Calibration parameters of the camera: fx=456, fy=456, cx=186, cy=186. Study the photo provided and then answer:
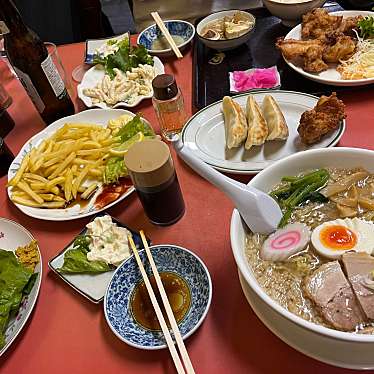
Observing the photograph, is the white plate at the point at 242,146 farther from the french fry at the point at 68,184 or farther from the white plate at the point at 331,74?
the french fry at the point at 68,184

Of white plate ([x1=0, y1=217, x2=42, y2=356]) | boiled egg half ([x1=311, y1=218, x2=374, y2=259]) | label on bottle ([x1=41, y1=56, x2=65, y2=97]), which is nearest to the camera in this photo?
boiled egg half ([x1=311, y1=218, x2=374, y2=259])

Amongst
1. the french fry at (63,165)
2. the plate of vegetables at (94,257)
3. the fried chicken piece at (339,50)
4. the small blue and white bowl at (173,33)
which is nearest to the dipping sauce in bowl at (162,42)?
the small blue and white bowl at (173,33)

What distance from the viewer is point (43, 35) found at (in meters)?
2.88

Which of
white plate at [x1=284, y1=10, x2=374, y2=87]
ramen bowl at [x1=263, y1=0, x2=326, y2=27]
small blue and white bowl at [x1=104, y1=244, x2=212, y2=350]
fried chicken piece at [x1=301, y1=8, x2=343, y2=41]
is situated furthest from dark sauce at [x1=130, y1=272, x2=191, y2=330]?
ramen bowl at [x1=263, y1=0, x2=326, y2=27]

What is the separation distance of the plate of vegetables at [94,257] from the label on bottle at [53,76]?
2.14 feet

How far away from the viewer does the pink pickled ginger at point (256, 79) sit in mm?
1679

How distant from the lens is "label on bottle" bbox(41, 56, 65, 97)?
161 cm

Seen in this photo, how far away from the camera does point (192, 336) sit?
1039mm

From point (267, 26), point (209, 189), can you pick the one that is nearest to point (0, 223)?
point (209, 189)

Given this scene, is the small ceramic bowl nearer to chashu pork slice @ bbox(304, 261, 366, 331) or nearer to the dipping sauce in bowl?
the dipping sauce in bowl

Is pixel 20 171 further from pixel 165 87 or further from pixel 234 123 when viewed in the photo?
pixel 234 123

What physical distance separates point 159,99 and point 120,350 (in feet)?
2.63

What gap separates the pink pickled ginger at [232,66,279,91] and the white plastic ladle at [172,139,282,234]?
0.75m

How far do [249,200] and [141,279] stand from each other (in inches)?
13.8
